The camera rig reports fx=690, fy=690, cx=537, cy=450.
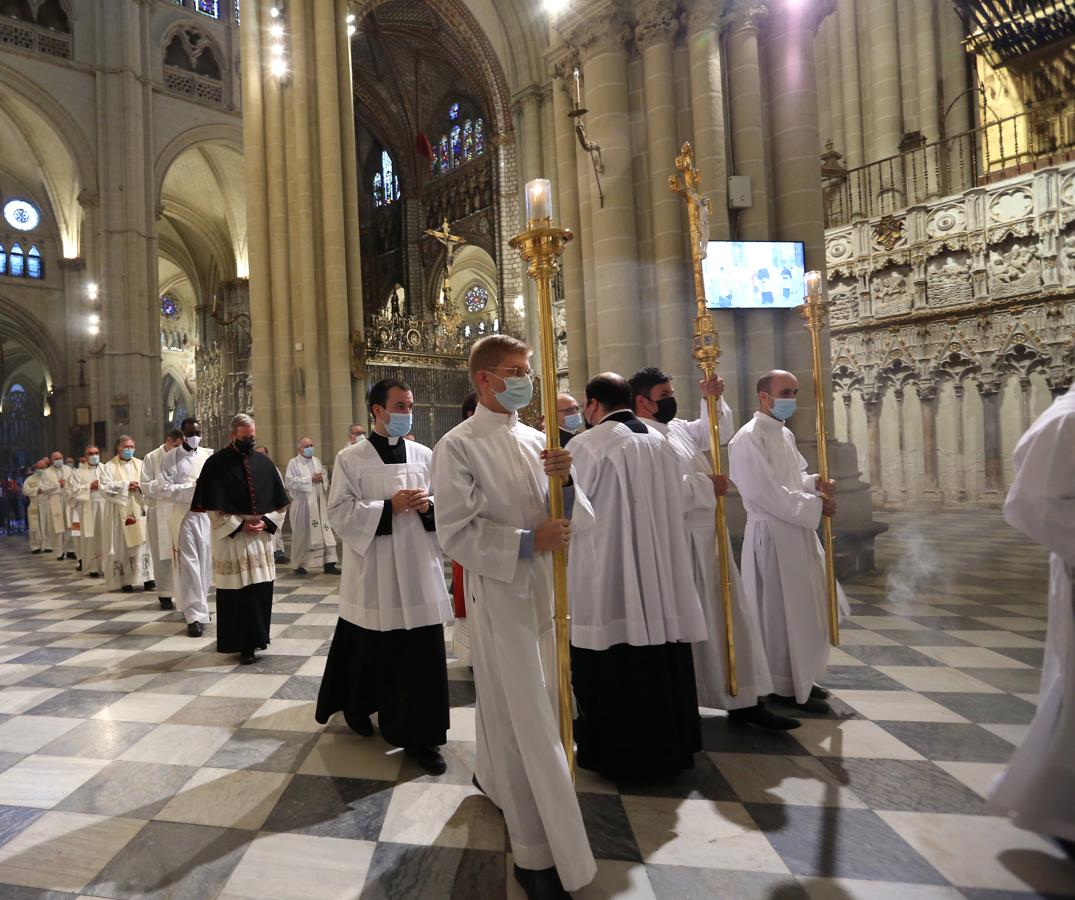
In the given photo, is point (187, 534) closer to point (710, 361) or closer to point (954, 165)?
point (710, 361)

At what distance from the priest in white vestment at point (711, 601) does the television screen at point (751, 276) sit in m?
3.93

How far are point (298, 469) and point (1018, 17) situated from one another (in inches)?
582

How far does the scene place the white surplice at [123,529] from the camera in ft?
27.3

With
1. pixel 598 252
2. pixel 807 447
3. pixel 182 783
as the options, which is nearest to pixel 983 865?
pixel 182 783

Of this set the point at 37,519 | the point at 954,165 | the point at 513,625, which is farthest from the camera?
the point at 37,519

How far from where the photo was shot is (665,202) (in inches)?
294

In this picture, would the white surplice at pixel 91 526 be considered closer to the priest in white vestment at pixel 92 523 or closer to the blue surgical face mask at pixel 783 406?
the priest in white vestment at pixel 92 523

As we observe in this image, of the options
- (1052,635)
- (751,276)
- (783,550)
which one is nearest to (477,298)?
(751,276)

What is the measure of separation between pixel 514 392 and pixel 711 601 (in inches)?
68.2

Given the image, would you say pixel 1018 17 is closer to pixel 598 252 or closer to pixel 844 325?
pixel 844 325

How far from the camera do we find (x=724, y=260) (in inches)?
281

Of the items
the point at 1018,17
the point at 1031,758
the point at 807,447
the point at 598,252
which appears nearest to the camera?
the point at 1031,758

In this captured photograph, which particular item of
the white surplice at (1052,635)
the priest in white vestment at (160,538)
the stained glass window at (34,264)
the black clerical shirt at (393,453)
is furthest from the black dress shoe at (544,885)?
the stained glass window at (34,264)

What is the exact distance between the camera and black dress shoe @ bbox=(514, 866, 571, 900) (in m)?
2.12
